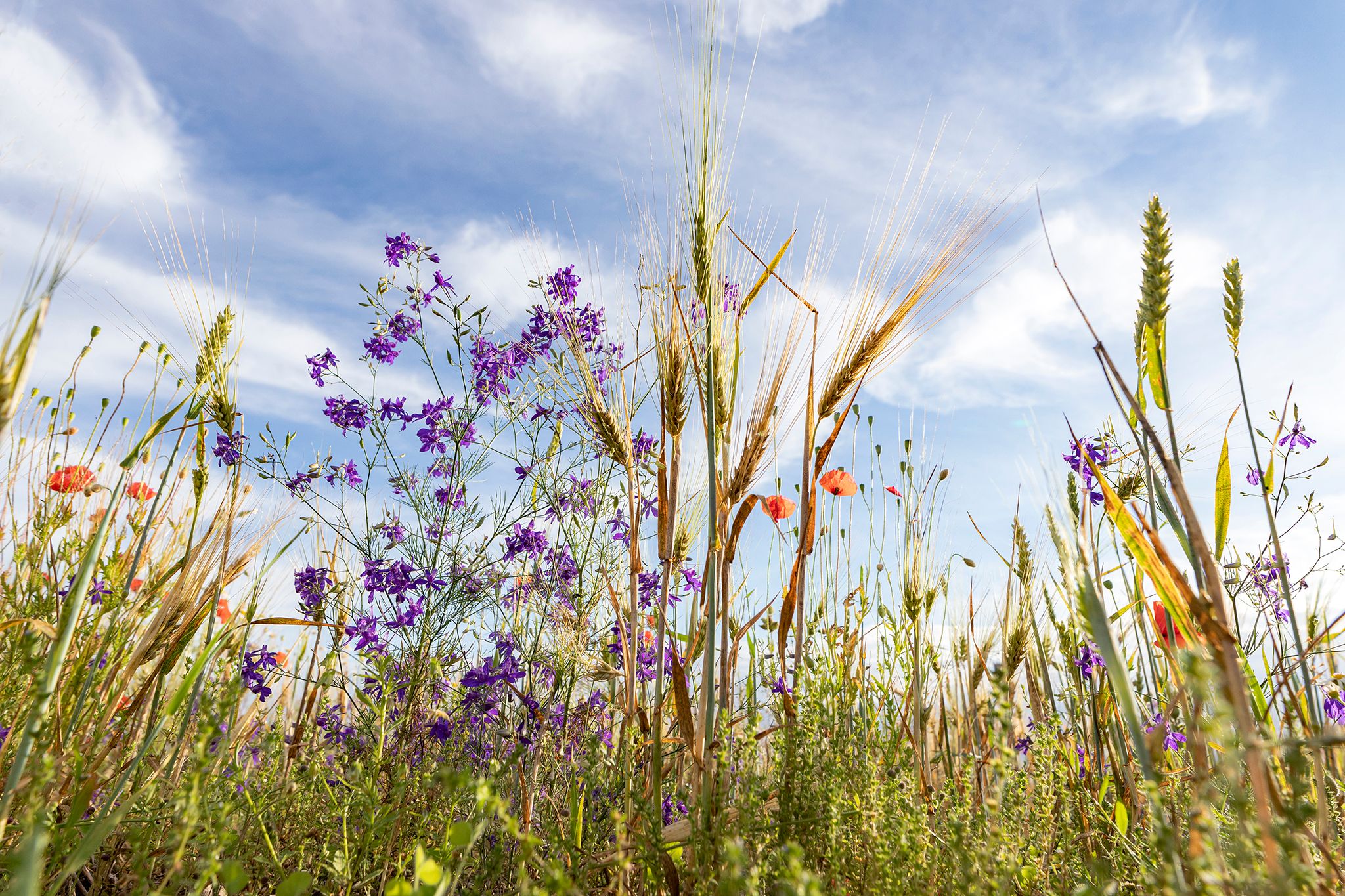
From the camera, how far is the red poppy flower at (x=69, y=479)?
2574 millimetres

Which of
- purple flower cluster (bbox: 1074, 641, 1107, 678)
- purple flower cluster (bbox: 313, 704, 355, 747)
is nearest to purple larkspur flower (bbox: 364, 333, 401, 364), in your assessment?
purple flower cluster (bbox: 313, 704, 355, 747)

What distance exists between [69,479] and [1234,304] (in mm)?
3652

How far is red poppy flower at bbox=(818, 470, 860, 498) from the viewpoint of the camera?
2.63 m

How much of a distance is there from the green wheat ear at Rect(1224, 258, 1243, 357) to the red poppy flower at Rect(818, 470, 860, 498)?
1264 millimetres

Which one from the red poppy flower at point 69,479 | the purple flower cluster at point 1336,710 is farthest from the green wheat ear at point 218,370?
the purple flower cluster at point 1336,710

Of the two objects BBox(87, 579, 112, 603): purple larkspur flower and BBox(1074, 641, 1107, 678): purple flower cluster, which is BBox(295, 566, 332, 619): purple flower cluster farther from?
BBox(1074, 641, 1107, 678): purple flower cluster

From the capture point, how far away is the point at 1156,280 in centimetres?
128

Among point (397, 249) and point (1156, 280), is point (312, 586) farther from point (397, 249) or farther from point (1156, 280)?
point (1156, 280)

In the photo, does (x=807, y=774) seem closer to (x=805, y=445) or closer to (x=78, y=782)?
(x=805, y=445)

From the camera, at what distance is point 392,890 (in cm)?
69

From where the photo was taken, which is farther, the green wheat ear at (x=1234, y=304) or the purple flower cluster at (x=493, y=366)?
the purple flower cluster at (x=493, y=366)

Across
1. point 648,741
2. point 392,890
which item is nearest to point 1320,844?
point 392,890

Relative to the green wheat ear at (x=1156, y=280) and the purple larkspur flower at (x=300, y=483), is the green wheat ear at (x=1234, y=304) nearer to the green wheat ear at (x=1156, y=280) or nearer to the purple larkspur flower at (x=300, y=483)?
the green wheat ear at (x=1156, y=280)

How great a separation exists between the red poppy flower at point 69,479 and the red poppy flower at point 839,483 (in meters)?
2.58
